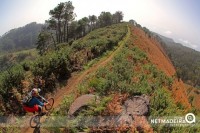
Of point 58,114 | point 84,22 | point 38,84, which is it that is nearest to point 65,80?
point 38,84

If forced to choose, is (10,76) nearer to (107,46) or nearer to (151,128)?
(151,128)

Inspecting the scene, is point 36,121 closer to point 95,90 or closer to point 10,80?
point 95,90

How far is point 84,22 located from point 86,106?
85.3 meters

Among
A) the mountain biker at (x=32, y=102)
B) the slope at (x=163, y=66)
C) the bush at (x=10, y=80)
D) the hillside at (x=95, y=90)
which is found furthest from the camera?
the slope at (x=163, y=66)

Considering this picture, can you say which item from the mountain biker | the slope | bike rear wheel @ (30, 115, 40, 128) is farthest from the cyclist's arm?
the slope

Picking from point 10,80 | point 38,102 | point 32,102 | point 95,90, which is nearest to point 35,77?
point 10,80

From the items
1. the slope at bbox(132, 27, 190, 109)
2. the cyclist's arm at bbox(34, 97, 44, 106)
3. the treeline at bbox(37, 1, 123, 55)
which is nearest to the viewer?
the cyclist's arm at bbox(34, 97, 44, 106)

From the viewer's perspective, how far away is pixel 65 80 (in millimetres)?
23984

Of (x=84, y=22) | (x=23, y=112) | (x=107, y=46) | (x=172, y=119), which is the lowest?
(x=23, y=112)

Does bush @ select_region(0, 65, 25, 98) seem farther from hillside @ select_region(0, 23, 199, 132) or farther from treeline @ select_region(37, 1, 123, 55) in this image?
treeline @ select_region(37, 1, 123, 55)

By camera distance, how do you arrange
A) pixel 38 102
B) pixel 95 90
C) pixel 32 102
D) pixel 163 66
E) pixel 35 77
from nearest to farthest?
pixel 32 102, pixel 38 102, pixel 95 90, pixel 35 77, pixel 163 66

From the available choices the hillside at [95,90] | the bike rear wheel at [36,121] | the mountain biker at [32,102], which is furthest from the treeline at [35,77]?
the mountain biker at [32,102]

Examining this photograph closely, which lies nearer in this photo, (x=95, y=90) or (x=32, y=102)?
(x=32, y=102)

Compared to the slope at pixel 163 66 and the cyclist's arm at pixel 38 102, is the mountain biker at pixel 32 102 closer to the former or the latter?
the cyclist's arm at pixel 38 102
